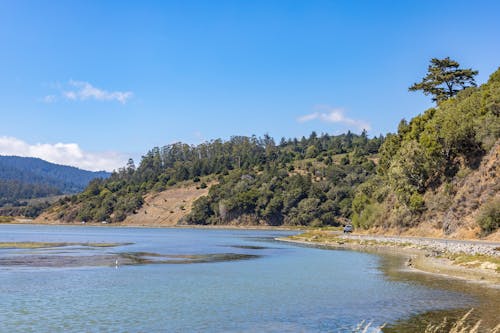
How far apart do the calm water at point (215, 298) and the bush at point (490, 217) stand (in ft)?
76.2

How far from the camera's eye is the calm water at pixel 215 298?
97.7 ft

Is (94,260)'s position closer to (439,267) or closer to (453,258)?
(439,267)

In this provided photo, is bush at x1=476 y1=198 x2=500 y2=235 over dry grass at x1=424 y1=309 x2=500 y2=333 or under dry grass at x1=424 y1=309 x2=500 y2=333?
over

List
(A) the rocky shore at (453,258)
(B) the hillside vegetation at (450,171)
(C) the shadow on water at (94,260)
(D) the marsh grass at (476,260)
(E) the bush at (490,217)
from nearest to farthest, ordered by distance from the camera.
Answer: (A) the rocky shore at (453,258) → (D) the marsh grass at (476,260) → (C) the shadow on water at (94,260) → (E) the bush at (490,217) → (B) the hillside vegetation at (450,171)

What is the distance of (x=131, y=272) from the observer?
181 ft

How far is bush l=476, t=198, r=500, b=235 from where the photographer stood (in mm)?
72438

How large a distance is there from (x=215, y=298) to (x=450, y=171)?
7070 cm

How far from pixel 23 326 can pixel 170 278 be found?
22412 mm

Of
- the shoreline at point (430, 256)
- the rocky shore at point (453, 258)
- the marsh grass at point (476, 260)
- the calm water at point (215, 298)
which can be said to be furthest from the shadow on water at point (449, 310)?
the marsh grass at point (476, 260)

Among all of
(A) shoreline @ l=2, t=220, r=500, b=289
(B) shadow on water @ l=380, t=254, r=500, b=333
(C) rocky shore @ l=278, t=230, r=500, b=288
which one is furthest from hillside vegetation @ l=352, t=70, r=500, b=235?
(B) shadow on water @ l=380, t=254, r=500, b=333

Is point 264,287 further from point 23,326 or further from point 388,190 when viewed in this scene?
point 388,190

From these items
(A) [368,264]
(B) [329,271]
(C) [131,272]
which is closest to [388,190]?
(A) [368,264]

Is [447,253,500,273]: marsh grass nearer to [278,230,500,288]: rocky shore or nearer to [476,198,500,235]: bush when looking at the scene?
[278,230,500,288]: rocky shore

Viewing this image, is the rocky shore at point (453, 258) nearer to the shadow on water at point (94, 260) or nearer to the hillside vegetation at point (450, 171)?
the hillside vegetation at point (450, 171)
